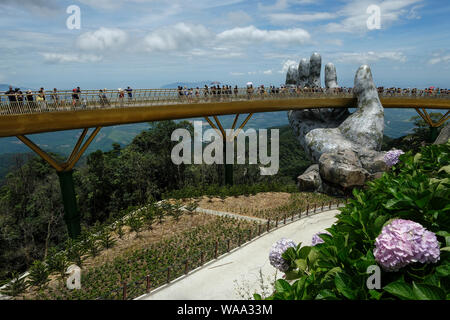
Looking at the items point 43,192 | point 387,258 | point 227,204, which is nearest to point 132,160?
point 43,192

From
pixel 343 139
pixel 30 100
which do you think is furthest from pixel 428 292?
pixel 343 139

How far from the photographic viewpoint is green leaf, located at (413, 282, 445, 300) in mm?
2340

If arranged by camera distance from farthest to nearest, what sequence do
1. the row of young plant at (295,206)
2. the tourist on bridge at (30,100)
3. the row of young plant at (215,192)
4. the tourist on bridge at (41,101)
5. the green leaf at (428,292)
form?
the row of young plant at (215,192)
the row of young plant at (295,206)
the tourist on bridge at (41,101)
the tourist on bridge at (30,100)
the green leaf at (428,292)

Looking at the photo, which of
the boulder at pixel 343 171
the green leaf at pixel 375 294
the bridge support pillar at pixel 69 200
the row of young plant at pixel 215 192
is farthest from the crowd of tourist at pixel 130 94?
the green leaf at pixel 375 294

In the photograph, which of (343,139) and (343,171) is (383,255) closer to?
(343,171)

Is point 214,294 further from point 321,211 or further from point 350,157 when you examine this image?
point 350,157

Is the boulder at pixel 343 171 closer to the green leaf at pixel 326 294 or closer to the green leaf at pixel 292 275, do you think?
the green leaf at pixel 292 275

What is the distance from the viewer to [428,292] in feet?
7.77

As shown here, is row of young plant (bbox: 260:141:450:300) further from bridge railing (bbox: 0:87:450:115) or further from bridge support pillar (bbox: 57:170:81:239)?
bridge support pillar (bbox: 57:170:81:239)

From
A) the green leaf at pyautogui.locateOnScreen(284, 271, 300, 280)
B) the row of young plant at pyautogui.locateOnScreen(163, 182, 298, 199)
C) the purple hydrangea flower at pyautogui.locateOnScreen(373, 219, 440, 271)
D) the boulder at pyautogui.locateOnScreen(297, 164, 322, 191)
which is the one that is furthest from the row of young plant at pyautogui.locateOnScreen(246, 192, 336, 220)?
the purple hydrangea flower at pyautogui.locateOnScreen(373, 219, 440, 271)

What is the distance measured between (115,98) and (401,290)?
16784mm

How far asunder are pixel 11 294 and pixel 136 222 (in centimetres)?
625

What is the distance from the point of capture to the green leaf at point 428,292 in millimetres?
2340

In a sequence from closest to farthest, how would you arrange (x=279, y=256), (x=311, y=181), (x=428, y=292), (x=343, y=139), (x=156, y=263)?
(x=428, y=292), (x=279, y=256), (x=156, y=263), (x=311, y=181), (x=343, y=139)
